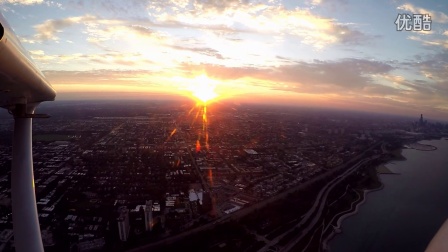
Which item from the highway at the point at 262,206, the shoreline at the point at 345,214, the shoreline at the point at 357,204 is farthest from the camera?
the shoreline at the point at 357,204

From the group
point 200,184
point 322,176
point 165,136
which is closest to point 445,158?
point 322,176

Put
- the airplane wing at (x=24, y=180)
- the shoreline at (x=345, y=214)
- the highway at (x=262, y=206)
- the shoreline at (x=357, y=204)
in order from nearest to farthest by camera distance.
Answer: the airplane wing at (x=24, y=180) → the highway at (x=262, y=206) → the shoreline at (x=345, y=214) → the shoreline at (x=357, y=204)

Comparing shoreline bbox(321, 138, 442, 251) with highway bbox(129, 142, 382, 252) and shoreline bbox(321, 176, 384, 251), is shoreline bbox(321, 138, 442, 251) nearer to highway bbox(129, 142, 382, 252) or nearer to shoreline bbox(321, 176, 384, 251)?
shoreline bbox(321, 176, 384, 251)

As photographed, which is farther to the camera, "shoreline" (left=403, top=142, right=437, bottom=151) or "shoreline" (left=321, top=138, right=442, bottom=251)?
"shoreline" (left=403, top=142, right=437, bottom=151)

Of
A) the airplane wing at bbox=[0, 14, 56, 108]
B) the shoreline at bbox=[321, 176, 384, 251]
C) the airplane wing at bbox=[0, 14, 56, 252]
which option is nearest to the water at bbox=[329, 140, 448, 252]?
the shoreline at bbox=[321, 176, 384, 251]

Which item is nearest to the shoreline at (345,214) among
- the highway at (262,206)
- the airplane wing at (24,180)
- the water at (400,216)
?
the water at (400,216)

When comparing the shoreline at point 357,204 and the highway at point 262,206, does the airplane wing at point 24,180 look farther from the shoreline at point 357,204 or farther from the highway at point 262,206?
the shoreline at point 357,204

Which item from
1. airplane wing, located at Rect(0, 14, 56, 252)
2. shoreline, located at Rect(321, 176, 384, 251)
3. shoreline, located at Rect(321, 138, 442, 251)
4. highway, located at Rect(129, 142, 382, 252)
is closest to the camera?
airplane wing, located at Rect(0, 14, 56, 252)

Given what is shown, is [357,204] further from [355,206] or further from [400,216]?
[400,216]

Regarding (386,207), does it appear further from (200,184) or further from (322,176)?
(200,184)
